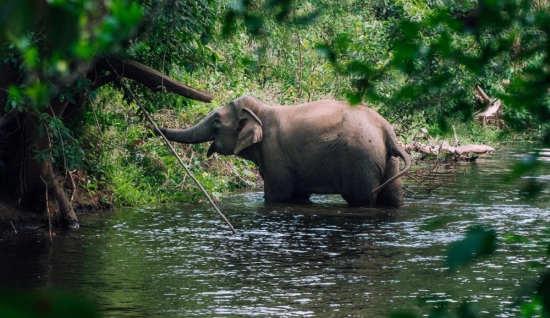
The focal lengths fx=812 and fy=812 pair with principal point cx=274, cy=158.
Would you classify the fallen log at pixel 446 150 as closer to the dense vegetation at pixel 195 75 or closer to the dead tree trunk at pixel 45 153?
the dense vegetation at pixel 195 75

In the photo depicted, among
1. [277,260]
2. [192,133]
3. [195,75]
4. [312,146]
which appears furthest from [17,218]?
[195,75]

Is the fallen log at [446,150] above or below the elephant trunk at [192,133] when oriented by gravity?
below

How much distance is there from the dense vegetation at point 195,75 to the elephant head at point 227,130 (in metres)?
0.62

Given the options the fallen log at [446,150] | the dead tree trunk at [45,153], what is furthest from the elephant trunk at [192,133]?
the fallen log at [446,150]

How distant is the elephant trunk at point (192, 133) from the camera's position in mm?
13289

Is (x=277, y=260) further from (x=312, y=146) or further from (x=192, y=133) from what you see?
(x=192, y=133)

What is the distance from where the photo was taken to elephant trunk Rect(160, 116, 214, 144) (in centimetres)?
1329

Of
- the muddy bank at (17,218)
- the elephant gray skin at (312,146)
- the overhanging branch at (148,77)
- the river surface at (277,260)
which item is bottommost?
the river surface at (277,260)

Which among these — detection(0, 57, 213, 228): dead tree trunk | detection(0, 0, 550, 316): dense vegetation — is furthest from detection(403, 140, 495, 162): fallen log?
detection(0, 57, 213, 228): dead tree trunk

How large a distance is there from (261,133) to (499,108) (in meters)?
16.5

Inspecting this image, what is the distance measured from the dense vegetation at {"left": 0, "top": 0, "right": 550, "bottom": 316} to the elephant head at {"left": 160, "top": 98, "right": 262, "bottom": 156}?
2.02 feet

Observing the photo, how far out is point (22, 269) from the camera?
26.2 ft

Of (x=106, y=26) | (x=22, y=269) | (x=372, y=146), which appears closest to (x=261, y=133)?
(x=372, y=146)

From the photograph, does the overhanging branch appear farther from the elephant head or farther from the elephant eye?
the elephant eye
